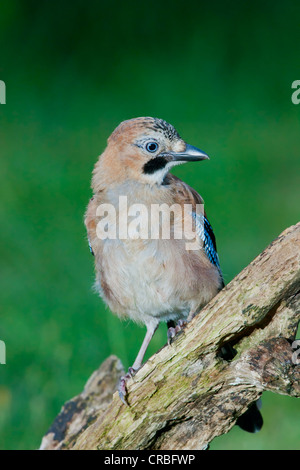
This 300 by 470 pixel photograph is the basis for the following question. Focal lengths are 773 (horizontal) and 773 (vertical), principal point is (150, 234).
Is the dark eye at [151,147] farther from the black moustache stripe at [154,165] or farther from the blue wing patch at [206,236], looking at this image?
the blue wing patch at [206,236]

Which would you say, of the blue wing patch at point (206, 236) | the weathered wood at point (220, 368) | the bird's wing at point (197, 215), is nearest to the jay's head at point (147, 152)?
the bird's wing at point (197, 215)

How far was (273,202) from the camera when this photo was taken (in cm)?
729

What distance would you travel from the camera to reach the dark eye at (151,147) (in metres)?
3.87

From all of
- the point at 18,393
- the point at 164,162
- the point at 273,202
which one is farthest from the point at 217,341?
the point at 273,202

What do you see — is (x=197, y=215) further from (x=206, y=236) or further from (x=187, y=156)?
(x=187, y=156)

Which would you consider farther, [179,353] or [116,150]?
[116,150]

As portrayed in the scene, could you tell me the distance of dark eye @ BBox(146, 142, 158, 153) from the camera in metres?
3.87

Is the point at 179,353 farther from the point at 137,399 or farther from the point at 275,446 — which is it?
the point at 275,446

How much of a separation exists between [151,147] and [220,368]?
117cm

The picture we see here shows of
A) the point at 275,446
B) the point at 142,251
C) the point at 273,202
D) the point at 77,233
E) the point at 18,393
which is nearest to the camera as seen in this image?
the point at 142,251

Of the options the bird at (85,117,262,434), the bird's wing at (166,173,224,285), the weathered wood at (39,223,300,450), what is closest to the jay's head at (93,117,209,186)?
the bird at (85,117,262,434)

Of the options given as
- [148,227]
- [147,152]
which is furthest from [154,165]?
[148,227]

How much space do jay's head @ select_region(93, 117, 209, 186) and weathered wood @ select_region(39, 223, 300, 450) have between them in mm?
816
